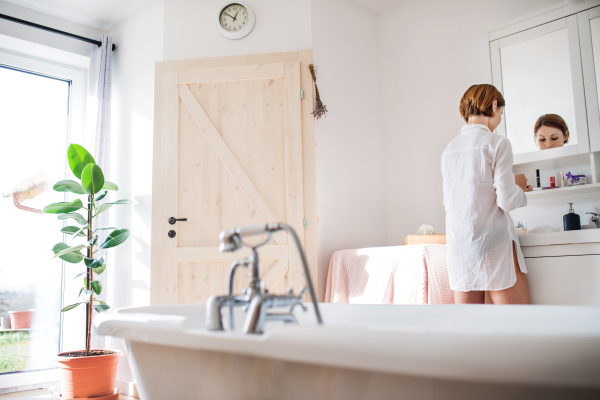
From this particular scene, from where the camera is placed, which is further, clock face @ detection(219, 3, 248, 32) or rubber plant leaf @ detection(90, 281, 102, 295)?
clock face @ detection(219, 3, 248, 32)

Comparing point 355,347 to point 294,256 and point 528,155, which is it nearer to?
point 294,256

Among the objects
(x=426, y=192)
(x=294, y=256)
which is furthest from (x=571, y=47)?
(x=294, y=256)

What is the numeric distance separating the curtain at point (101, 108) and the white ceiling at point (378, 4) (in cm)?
205

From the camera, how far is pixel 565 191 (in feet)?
9.27

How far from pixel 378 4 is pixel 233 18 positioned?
4.06 feet

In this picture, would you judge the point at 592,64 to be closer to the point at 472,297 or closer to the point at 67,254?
the point at 472,297

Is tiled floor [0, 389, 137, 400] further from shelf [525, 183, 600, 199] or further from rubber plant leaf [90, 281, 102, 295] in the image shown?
shelf [525, 183, 600, 199]

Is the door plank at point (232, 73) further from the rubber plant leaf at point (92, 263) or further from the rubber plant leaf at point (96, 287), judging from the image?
the rubber plant leaf at point (96, 287)

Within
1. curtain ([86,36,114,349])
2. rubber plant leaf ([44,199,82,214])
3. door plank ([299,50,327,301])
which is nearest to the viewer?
door plank ([299,50,327,301])

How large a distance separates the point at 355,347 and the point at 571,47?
2.83 m

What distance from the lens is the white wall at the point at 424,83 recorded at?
133 inches

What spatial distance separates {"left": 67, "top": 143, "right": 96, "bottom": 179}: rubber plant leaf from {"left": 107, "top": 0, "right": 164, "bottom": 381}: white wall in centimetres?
38

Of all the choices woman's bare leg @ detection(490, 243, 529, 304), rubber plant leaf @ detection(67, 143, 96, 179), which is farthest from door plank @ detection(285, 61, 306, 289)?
rubber plant leaf @ detection(67, 143, 96, 179)

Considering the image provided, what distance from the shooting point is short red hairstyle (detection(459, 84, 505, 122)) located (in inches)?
86.0
